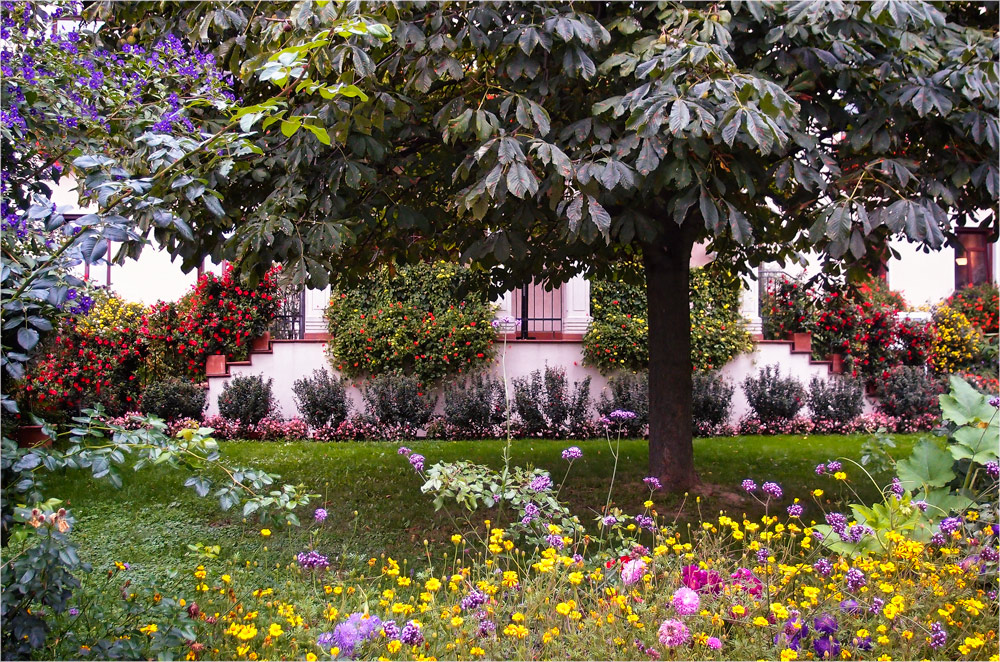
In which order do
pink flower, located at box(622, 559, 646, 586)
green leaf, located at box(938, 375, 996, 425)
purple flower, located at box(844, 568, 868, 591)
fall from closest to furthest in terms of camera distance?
purple flower, located at box(844, 568, 868, 591) < pink flower, located at box(622, 559, 646, 586) < green leaf, located at box(938, 375, 996, 425)

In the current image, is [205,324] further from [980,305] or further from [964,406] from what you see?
[980,305]

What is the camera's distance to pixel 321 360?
10.2 meters

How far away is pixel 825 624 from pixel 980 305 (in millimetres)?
11480

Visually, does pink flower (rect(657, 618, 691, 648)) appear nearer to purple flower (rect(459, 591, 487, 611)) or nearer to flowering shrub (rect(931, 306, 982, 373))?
purple flower (rect(459, 591, 487, 611))

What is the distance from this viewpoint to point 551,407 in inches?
385

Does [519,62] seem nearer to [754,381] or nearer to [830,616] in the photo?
[830,616]

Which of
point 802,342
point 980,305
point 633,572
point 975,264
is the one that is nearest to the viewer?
point 633,572

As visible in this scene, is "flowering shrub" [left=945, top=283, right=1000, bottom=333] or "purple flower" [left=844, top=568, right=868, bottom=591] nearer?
"purple flower" [left=844, top=568, right=868, bottom=591]

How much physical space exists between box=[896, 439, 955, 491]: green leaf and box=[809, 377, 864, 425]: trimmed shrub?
7091 millimetres

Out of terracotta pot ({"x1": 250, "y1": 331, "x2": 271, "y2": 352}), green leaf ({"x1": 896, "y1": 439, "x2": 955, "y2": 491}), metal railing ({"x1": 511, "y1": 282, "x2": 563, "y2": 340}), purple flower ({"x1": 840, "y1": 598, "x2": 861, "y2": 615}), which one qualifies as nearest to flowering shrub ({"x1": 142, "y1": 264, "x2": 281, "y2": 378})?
terracotta pot ({"x1": 250, "y1": 331, "x2": 271, "y2": 352})

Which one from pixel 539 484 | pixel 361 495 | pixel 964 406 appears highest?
pixel 964 406

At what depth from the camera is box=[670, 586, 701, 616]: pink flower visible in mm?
2428

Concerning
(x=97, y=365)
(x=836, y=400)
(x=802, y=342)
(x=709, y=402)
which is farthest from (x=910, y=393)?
(x=97, y=365)

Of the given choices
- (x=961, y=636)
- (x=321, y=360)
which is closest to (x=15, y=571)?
(x=961, y=636)
